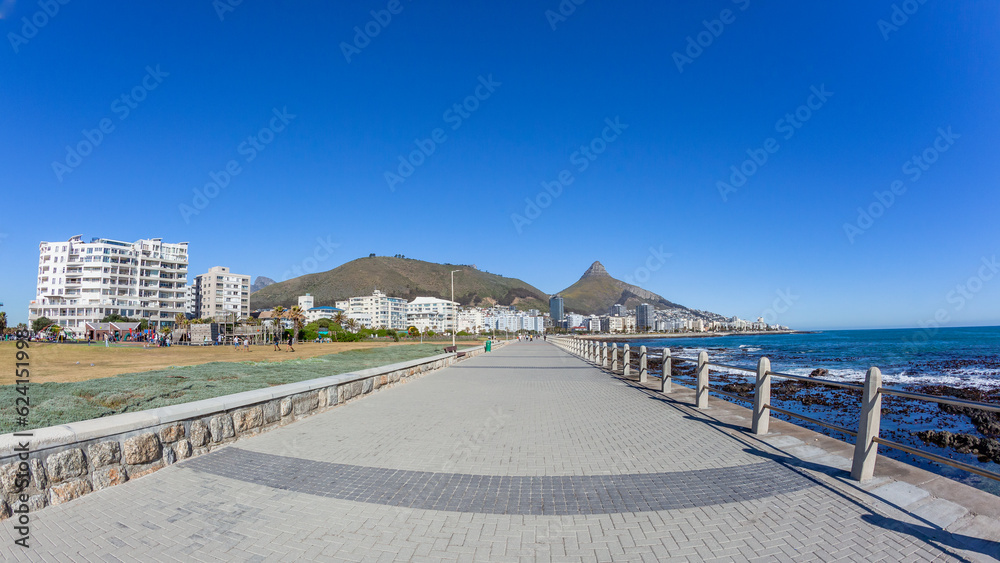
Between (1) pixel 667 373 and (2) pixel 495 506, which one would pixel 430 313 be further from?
(2) pixel 495 506

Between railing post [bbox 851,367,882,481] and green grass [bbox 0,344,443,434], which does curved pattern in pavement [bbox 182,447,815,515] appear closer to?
railing post [bbox 851,367,882,481]

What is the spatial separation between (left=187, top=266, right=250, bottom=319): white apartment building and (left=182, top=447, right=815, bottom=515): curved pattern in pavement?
398 ft

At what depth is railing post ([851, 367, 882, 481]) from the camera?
439 centimetres

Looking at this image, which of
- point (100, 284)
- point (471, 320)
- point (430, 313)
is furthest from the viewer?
point (471, 320)

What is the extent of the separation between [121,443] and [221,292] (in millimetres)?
125921

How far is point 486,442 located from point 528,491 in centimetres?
193

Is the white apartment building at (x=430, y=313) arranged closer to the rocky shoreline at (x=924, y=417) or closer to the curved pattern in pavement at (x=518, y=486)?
the rocky shoreline at (x=924, y=417)

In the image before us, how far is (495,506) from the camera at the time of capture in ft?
12.9

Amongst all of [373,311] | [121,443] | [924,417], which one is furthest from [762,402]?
[373,311]

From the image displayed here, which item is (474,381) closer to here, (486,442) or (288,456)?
(486,442)

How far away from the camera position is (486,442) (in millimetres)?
6160

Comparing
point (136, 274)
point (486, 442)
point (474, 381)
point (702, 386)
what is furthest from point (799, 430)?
point (136, 274)

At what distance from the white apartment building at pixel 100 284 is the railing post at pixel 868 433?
307 ft

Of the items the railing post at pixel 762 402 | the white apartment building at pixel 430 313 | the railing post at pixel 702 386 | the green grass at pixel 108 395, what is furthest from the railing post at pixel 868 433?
the white apartment building at pixel 430 313
